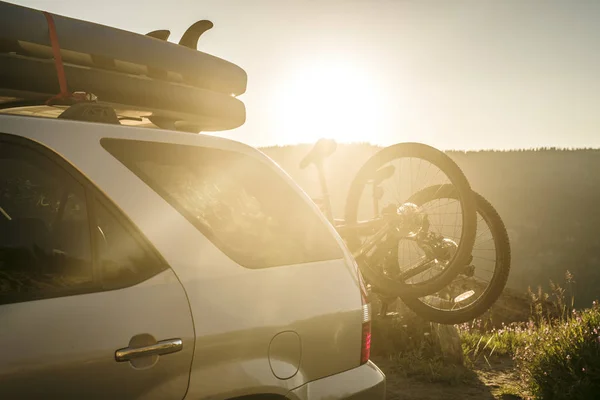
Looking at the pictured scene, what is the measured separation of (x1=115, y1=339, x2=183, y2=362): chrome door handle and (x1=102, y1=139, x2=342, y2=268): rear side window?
16.7 inches

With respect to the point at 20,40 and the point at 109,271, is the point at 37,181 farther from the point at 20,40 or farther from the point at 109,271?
the point at 109,271

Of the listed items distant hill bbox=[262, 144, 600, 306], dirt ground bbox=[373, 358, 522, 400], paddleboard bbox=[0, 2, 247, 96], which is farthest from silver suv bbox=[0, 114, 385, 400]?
distant hill bbox=[262, 144, 600, 306]

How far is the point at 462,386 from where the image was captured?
5.66 metres

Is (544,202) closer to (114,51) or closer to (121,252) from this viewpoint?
(114,51)

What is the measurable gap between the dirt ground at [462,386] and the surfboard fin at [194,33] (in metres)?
3.88

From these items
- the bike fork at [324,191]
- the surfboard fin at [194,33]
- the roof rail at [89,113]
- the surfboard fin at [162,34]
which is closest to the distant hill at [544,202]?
the bike fork at [324,191]

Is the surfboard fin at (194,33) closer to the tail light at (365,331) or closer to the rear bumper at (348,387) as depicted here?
the tail light at (365,331)

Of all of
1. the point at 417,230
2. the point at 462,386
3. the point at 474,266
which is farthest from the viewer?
the point at 462,386

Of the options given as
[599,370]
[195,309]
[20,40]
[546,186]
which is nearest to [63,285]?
[195,309]

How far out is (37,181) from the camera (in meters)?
2.43

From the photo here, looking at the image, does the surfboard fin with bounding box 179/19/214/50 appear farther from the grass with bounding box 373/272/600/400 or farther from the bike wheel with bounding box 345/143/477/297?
the grass with bounding box 373/272/600/400

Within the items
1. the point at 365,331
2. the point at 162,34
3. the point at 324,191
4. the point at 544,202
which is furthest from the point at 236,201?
the point at 544,202

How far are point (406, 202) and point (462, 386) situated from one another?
2.12 metres

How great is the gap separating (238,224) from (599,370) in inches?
161
